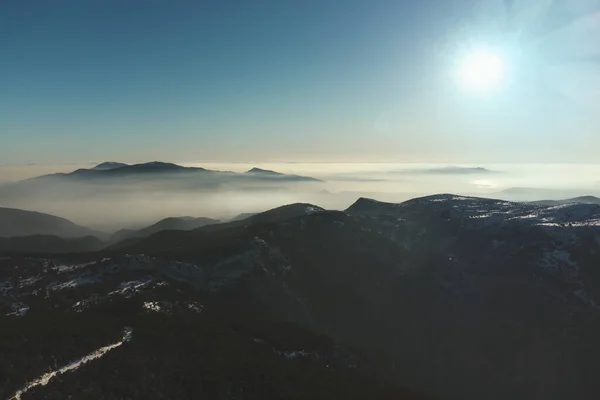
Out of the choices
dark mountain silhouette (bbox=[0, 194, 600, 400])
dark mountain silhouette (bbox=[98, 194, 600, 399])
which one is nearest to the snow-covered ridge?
dark mountain silhouette (bbox=[0, 194, 600, 400])

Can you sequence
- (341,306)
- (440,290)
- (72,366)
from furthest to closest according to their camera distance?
(440,290) < (341,306) < (72,366)

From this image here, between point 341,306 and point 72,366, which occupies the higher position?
point 72,366

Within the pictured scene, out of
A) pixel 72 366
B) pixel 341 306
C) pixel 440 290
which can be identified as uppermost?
pixel 72 366

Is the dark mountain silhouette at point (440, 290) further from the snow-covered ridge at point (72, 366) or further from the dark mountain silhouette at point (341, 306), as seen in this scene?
the snow-covered ridge at point (72, 366)

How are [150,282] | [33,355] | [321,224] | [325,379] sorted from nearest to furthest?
[33,355] → [325,379] → [150,282] → [321,224]

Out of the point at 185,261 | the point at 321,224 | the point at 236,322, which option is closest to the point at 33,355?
the point at 236,322

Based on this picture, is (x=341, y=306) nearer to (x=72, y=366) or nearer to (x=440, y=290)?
(x=440, y=290)

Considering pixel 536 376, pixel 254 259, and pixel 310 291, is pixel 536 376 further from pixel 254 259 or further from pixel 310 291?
pixel 254 259

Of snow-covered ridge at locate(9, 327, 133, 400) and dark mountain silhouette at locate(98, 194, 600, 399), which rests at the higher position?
snow-covered ridge at locate(9, 327, 133, 400)

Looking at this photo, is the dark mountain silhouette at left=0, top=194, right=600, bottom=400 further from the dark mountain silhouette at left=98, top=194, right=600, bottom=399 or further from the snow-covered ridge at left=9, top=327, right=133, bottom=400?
the snow-covered ridge at left=9, top=327, right=133, bottom=400

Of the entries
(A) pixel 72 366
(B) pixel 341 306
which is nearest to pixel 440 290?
(B) pixel 341 306

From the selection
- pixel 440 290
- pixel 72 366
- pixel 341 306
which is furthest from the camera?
pixel 440 290
